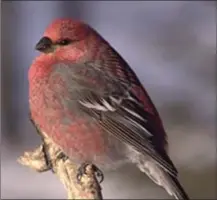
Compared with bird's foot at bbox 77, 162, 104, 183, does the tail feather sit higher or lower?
lower

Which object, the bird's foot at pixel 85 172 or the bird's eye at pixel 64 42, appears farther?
the bird's eye at pixel 64 42

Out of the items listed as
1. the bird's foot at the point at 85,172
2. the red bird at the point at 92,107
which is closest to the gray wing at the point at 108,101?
the red bird at the point at 92,107

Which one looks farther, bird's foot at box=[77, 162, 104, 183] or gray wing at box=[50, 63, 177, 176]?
gray wing at box=[50, 63, 177, 176]

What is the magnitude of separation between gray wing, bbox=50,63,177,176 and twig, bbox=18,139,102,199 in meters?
0.18

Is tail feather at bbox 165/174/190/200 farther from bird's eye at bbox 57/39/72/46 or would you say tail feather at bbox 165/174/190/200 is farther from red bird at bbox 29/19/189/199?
bird's eye at bbox 57/39/72/46

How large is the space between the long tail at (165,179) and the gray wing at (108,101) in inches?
3.4

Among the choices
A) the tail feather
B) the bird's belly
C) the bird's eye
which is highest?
the bird's eye

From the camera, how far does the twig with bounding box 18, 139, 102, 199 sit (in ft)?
7.78

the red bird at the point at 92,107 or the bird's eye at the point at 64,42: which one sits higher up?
the bird's eye at the point at 64,42

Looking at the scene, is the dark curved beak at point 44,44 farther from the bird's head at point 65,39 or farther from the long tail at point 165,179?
the long tail at point 165,179

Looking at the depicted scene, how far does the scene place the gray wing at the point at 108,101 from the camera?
2.59 metres

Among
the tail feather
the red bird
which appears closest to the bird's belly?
the red bird

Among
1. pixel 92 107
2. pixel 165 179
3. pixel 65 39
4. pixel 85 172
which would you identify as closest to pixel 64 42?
pixel 65 39

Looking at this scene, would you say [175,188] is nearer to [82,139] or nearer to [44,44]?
[82,139]
